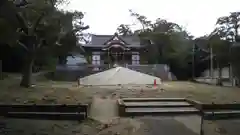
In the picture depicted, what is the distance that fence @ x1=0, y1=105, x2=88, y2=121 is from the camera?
7500mm

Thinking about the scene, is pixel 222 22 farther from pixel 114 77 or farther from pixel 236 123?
pixel 236 123

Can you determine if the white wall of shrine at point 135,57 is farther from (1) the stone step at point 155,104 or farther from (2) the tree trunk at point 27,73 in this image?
(1) the stone step at point 155,104

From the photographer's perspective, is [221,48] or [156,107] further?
[221,48]

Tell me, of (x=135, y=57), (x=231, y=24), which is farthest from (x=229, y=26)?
(x=135, y=57)

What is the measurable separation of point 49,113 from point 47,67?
20.0 m

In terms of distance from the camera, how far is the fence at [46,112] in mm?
7500

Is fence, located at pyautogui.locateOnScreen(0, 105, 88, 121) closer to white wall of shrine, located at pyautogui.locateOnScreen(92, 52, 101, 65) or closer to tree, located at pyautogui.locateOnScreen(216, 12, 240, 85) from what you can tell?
tree, located at pyautogui.locateOnScreen(216, 12, 240, 85)

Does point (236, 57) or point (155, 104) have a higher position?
point (236, 57)

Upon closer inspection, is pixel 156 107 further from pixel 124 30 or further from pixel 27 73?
pixel 124 30

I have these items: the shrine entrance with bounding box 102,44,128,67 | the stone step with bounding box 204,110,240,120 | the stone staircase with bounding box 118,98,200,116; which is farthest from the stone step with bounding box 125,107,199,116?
the shrine entrance with bounding box 102,44,128,67

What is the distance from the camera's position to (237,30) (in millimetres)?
21250

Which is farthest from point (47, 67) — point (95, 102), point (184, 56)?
point (95, 102)


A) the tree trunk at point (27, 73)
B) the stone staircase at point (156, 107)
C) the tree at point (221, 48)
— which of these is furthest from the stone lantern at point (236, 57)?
the tree trunk at point (27, 73)

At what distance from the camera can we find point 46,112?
769cm
